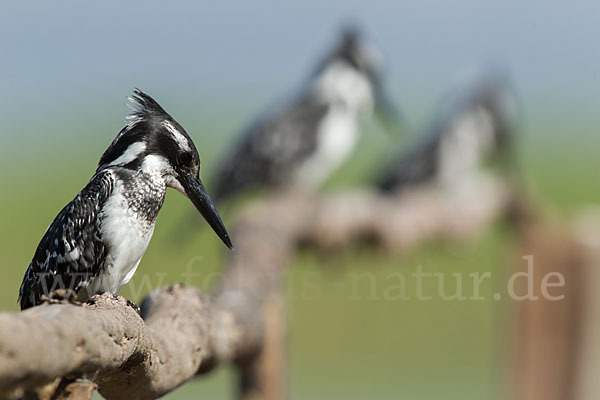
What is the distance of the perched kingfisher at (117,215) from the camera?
8.36 ft

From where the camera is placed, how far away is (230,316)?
272 centimetres

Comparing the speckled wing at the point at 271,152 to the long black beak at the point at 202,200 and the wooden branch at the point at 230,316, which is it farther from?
the long black beak at the point at 202,200

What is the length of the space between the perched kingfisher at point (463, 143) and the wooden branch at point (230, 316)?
865 mm

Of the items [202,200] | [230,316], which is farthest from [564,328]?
[202,200]

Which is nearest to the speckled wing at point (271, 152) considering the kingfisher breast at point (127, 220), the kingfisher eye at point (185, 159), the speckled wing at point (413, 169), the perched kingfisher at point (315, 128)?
the perched kingfisher at point (315, 128)

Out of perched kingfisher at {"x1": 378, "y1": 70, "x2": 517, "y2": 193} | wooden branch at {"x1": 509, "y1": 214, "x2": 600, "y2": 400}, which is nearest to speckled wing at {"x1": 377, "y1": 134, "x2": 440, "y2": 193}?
perched kingfisher at {"x1": 378, "y1": 70, "x2": 517, "y2": 193}

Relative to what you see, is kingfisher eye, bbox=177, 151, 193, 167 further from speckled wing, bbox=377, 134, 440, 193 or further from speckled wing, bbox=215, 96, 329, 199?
speckled wing, bbox=377, 134, 440, 193

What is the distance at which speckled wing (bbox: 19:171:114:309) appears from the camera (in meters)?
2.59

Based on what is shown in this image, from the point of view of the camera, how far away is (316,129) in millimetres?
6727

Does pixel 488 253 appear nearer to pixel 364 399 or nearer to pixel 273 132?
pixel 364 399

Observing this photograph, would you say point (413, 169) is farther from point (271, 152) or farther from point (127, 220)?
point (127, 220)

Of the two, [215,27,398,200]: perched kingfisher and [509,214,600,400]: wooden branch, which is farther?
[215,27,398,200]: perched kingfisher

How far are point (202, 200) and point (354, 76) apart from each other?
16.1 feet

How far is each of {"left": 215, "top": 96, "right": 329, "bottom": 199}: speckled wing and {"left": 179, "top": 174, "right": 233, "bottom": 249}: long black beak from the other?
149 inches
